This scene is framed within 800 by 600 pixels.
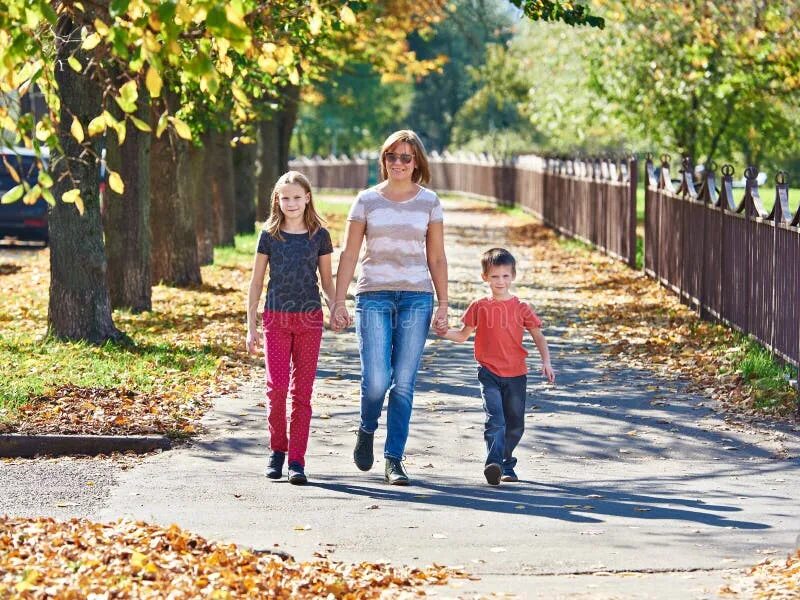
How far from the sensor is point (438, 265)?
26.9 ft

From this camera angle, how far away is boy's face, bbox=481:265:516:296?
26.1 ft

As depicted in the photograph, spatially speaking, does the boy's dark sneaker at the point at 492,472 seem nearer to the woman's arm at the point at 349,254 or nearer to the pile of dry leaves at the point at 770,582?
the woman's arm at the point at 349,254

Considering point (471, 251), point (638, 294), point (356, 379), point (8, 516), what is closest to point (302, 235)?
point (8, 516)

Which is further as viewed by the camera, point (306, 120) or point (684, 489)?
point (306, 120)

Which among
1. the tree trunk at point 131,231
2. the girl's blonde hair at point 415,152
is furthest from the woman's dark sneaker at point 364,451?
the tree trunk at point 131,231

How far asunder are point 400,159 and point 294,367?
4.14 ft

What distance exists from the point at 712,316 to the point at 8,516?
923 cm

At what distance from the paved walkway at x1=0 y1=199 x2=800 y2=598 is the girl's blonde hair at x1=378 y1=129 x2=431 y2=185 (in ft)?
5.32

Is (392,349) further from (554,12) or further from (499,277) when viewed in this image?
(554,12)

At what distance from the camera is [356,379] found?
39.3ft

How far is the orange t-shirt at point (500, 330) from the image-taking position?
8.05m

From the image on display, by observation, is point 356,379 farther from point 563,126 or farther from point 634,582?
point 563,126

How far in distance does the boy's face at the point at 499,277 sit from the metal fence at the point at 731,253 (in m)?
3.58

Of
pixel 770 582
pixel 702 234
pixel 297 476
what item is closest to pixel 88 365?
pixel 297 476
